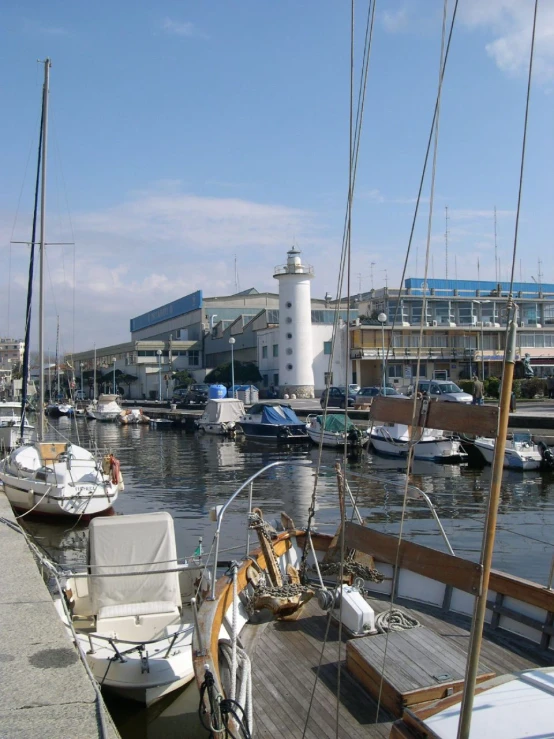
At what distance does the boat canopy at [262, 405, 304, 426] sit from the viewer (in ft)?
141

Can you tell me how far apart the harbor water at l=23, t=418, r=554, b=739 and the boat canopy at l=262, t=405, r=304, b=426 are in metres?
3.05

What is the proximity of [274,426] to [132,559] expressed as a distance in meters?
32.5

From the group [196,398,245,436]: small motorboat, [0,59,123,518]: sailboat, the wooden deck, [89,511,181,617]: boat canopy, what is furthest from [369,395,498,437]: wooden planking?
[196,398,245,436]: small motorboat

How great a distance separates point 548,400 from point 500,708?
1870 inches

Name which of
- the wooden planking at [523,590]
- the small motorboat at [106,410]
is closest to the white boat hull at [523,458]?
the wooden planking at [523,590]

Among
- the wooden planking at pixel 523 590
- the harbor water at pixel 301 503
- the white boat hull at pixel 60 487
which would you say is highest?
the wooden planking at pixel 523 590

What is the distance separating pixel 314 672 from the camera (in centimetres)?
650

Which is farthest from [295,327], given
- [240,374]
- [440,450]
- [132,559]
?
[132,559]

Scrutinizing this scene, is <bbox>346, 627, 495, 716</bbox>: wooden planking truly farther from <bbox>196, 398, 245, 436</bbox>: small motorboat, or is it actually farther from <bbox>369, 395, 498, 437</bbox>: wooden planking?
<bbox>196, 398, 245, 436</bbox>: small motorboat

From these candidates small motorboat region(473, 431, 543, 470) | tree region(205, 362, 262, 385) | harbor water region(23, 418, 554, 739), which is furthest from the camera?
tree region(205, 362, 262, 385)

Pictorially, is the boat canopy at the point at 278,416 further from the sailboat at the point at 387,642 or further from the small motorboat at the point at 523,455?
the sailboat at the point at 387,642

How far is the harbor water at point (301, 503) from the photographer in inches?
612

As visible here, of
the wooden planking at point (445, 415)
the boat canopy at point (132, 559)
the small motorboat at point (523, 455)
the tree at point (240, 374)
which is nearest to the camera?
the wooden planking at point (445, 415)

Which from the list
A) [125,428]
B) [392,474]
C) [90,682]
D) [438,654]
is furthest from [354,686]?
[125,428]
